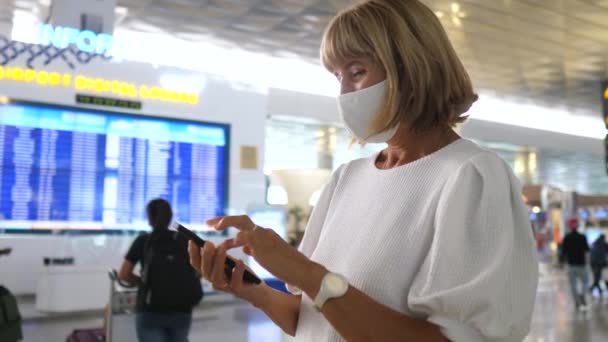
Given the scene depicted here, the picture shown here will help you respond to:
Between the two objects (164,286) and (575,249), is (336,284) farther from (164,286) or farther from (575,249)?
(575,249)

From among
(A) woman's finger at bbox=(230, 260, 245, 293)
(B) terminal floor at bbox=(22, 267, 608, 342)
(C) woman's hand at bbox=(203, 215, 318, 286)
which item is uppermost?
(C) woman's hand at bbox=(203, 215, 318, 286)

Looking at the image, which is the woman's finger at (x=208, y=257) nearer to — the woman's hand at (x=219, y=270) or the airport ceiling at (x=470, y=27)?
the woman's hand at (x=219, y=270)

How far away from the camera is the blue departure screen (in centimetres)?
657

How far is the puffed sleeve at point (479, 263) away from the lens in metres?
0.86

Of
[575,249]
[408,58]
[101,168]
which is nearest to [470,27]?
[575,249]

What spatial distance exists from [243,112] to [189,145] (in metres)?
1.11

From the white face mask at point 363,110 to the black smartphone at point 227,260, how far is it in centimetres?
40

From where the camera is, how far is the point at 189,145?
25.4ft

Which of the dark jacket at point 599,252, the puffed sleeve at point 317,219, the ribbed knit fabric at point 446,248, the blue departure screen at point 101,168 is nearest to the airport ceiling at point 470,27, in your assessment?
the blue departure screen at point 101,168

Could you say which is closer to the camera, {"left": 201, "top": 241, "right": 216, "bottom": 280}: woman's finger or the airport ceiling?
{"left": 201, "top": 241, "right": 216, "bottom": 280}: woman's finger

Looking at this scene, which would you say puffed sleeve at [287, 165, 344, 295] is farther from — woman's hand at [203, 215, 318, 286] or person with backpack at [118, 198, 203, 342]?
person with backpack at [118, 198, 203, 342]

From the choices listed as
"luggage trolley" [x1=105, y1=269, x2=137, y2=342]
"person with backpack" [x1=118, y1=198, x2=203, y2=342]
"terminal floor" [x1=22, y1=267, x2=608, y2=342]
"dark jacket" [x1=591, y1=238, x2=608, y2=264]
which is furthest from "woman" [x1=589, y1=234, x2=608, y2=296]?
"luggage trolley" [x1=105, y1=269, x2=137, y2=342]

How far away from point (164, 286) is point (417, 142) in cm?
329

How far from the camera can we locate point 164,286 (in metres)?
4.03
